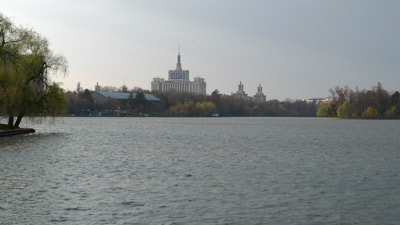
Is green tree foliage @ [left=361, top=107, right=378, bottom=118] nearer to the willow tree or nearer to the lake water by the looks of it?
the willow tree

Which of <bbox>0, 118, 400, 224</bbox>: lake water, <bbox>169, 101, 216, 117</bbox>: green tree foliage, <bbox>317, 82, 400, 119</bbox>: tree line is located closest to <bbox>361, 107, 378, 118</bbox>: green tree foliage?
<bbox>317, 82, 400, 119</bbox>: tree line

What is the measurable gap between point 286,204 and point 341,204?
1.44 m

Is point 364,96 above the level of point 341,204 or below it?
above

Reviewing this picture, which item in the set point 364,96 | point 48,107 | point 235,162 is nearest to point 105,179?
point 235,162

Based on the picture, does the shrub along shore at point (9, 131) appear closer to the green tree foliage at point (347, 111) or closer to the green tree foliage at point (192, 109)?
the green tree foliage at point (347, 111)

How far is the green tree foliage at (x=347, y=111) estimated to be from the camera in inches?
5330

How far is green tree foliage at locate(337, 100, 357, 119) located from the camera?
135 meters

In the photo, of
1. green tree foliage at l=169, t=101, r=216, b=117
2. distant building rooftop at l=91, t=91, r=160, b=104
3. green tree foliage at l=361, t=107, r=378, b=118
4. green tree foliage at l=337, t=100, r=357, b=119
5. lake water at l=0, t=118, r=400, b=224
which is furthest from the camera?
distant building rooftop at l=91, t=91, r=160, b=104

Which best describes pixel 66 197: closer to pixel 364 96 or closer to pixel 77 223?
pixel 77 223

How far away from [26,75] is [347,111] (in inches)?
4444

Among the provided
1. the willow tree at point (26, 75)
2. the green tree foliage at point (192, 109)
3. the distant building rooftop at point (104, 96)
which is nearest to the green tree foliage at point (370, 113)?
the green tree foliage at point (192, 109)

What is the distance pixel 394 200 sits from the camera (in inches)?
512

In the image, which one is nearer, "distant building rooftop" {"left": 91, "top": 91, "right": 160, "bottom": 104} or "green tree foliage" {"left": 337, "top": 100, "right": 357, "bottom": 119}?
"green tree foliage" {"left": 337, "top": 100, "right": 357, "bottom": 119}

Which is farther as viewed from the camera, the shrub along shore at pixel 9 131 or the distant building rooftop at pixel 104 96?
the distant building rooftop at pixel 104 96
